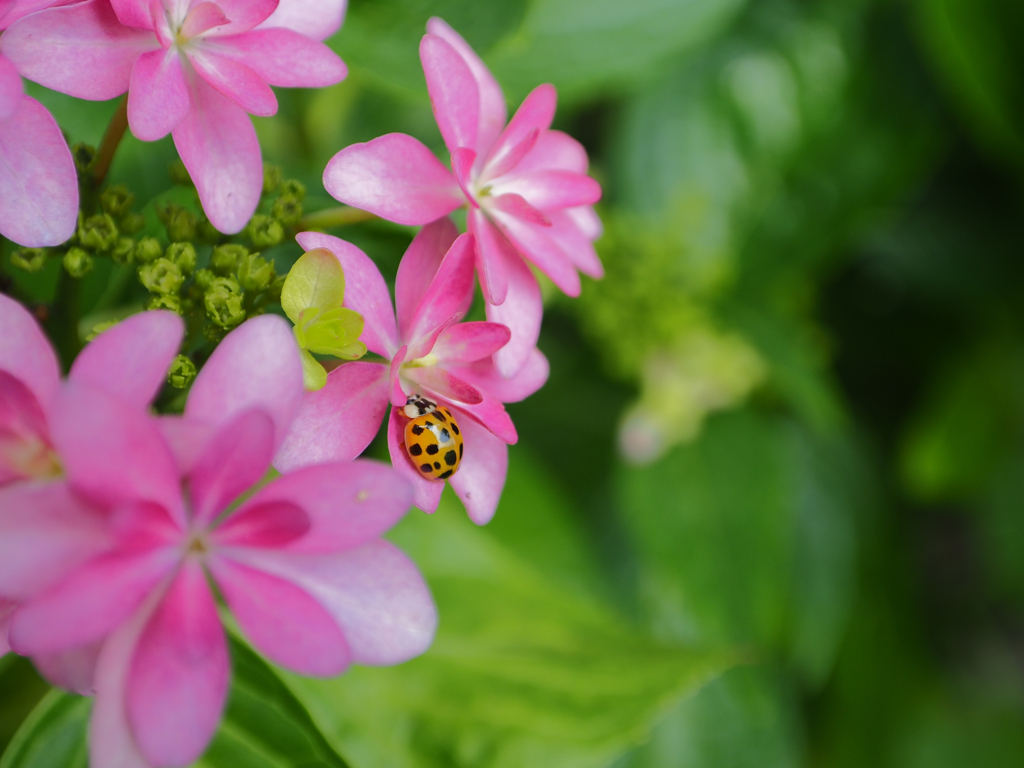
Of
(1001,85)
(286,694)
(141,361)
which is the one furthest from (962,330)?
(141,361)

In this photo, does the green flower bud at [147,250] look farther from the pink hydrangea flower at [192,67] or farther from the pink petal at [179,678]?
the pink petal at [179,678]

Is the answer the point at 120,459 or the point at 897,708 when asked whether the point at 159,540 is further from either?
the point at 897,708

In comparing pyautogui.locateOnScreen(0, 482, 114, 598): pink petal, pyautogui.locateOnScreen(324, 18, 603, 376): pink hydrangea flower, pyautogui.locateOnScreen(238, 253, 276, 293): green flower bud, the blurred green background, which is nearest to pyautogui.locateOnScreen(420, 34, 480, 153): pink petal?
pyautogui.locateOnScreen(324, 18, 603, 376): pink hydrangea flower

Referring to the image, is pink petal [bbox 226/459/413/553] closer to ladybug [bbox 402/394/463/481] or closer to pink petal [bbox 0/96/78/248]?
ladybug [bbox 402/394/463/481]

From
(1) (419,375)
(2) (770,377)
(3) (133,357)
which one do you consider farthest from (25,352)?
(2) (770,377)

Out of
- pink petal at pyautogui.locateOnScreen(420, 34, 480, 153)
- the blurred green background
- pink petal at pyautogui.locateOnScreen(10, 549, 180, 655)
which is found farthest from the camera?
the blurred green background

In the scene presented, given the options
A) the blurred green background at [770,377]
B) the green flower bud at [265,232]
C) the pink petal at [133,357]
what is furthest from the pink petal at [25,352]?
the blurred green background at [770,377]

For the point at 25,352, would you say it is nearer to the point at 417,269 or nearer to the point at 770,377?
the point at 417,269
